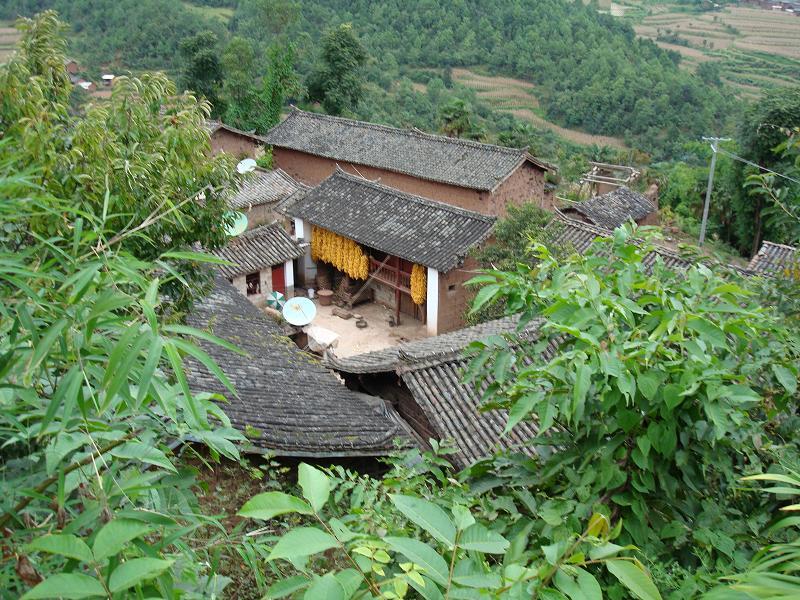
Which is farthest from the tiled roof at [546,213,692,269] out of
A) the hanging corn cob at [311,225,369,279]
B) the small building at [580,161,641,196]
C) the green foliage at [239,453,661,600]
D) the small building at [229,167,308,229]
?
the green foliage at [239,453,661,600]

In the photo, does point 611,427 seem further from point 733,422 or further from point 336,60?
point 336,60

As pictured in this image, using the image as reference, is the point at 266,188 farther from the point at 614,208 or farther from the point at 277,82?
the point at 277,82

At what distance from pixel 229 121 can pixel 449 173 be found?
1347cm

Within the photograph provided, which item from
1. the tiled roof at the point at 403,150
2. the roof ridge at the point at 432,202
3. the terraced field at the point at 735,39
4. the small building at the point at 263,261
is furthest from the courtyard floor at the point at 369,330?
the terraced field at the point at 735,39

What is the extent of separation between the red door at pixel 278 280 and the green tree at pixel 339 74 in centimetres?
1486

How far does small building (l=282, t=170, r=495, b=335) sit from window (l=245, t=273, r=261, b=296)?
2.27 m

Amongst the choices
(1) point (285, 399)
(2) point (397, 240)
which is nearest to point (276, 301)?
(2) point (397, 240)

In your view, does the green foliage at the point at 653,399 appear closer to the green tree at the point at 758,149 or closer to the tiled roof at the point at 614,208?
the tiled roof at the point at 614,208

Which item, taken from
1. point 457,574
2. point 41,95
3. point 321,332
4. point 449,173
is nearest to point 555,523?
point 457,574

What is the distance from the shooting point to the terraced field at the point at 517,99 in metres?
44.1

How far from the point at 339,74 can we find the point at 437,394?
81.0 feet

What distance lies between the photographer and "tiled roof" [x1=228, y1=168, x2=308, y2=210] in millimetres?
20422

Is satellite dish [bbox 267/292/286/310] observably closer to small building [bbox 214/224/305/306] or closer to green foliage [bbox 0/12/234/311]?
small building [bbox 214/224/305/306]

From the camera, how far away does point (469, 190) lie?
20078 millimetres
